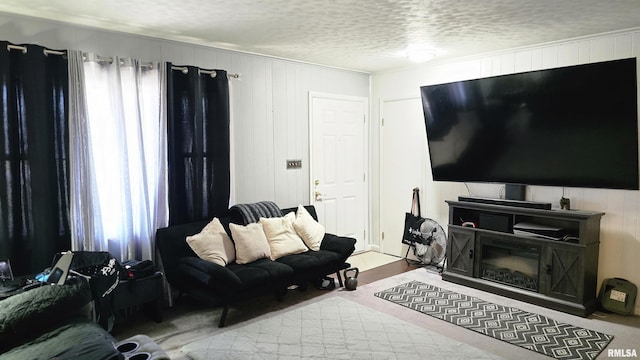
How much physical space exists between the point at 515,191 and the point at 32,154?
4253 mm

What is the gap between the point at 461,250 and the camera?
4.53m

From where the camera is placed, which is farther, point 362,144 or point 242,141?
point 362,144

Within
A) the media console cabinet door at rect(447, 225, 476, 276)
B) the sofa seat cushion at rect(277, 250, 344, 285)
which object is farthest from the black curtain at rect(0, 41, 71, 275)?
the media console cabinet door at rect(447, 225, 476, 276)

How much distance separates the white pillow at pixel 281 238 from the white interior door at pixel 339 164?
1028mm

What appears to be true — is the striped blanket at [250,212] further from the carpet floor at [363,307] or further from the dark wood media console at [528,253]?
the dark wood media console at [528,253]

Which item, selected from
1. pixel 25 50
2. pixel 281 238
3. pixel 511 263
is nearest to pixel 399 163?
pixel 511 263

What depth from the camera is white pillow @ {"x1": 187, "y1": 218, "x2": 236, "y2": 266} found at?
376 centimetres

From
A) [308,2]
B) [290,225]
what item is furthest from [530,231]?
[308,2]

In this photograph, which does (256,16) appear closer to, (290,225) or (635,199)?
(290,225)

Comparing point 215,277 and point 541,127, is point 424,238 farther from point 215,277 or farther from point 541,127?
point 215,277

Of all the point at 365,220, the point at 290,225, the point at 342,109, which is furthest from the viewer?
the point at 365,220

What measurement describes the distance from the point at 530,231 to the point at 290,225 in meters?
2.30

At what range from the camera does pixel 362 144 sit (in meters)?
5.82

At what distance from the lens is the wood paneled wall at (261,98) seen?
3.77 metres
